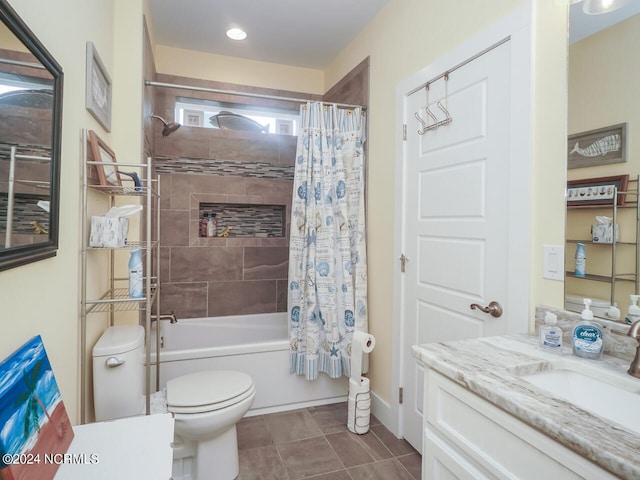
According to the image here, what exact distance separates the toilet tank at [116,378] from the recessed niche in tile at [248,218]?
6.10 ft

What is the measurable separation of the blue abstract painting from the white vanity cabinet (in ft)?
3.40

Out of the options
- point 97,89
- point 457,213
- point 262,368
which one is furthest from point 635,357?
point 97,89

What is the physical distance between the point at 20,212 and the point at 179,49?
2.70 m

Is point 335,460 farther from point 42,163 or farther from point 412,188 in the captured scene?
point 42,163

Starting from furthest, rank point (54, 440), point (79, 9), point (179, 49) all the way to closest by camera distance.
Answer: point (179, 49) → point (79, 9) → point (54, 440)

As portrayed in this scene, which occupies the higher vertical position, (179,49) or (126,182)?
(179,49)

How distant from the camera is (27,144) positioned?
938mm

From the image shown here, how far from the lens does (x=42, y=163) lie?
1032 mm

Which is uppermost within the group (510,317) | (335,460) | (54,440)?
(510,317)

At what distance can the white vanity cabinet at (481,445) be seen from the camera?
2.46ft

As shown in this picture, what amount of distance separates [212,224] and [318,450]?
2.06 meters

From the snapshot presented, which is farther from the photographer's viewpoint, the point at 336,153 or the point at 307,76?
the point at 307,76

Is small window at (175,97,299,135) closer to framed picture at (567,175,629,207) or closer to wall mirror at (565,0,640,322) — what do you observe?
wall mirror at (565,0,640,322)

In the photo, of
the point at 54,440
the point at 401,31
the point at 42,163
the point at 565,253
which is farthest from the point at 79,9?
the point at 565,253
